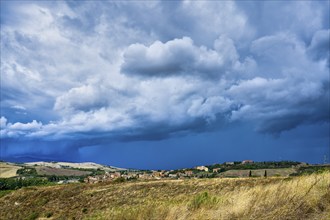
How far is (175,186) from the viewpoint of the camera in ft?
116

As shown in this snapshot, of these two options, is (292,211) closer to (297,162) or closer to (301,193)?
(301,193)

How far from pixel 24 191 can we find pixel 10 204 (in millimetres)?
5405

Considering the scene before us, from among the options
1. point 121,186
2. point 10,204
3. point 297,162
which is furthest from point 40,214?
point 297,162

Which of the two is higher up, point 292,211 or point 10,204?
point 292,211

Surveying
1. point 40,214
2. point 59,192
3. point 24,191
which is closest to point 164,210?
point 40,214

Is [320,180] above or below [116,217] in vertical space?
above

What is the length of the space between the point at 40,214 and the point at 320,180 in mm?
22439

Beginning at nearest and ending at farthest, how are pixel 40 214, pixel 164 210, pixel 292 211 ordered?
pixel 292 211
pixel 164 210
pixel 40 214

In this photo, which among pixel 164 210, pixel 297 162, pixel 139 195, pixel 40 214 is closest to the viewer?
pixel 164 210

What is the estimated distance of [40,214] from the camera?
94.8 ft

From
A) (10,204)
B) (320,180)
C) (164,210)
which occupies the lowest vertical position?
(10,204)

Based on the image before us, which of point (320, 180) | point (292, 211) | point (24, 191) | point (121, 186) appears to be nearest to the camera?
point (292, 211)

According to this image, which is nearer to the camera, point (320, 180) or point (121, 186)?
point (320, 180)

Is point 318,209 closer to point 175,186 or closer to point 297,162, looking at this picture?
point 175,186
